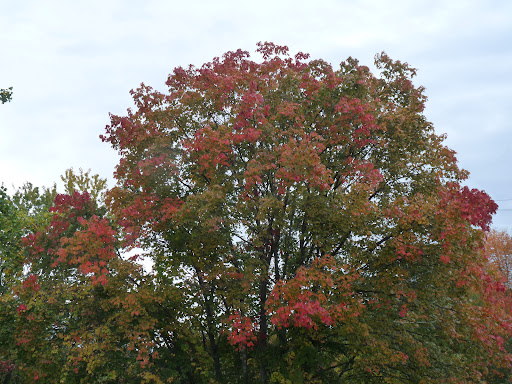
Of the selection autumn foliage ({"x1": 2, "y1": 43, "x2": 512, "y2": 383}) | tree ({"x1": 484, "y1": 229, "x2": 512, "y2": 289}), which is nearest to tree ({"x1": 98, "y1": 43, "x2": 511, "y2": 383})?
autumn foliage ({"x1": 2, "y1": 43, "x2": 512, "y2": 383})

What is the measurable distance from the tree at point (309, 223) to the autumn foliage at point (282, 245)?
0.05 meters

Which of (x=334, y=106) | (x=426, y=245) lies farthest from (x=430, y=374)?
(x=334, y=106)

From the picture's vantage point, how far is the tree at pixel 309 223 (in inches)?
347

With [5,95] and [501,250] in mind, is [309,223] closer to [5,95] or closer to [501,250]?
[5,95]

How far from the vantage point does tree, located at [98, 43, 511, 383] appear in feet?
28.9

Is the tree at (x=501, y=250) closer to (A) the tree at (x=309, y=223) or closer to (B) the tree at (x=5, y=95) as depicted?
(A) the tree at (x=309, y=223)

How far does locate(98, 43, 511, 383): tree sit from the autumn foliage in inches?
2.0

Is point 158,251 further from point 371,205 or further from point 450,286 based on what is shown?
point 450,286

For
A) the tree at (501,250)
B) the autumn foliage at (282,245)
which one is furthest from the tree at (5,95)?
the tree at (501,250)

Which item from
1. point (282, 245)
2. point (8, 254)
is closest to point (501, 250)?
point (282, 245)

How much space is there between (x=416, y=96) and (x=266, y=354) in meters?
8.38

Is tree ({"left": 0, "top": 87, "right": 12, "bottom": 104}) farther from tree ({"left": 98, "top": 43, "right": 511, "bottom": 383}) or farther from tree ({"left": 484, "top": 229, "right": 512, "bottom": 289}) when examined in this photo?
tree ({"left": 484, "top": 229, "right": 512, "bottom": 289})

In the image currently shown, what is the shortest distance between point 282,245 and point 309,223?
3.99ft

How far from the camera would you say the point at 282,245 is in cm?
1108
